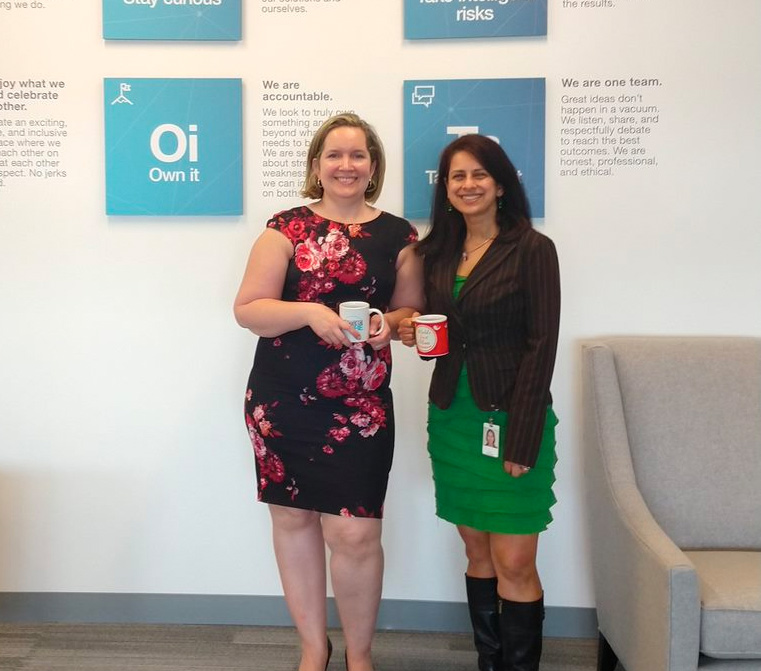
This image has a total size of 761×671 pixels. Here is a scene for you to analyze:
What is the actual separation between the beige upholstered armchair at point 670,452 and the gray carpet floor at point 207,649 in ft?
1.54

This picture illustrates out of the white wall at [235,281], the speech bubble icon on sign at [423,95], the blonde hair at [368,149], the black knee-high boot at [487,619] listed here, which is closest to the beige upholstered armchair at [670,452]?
the white wall at [235,281]

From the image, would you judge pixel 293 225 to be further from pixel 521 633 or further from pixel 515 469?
pixel 521 633

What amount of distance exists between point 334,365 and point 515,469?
21.7 inches

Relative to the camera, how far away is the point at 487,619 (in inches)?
88.5

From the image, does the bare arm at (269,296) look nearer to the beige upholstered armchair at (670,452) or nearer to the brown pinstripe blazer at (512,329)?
the brown pinstripe blazer at (512,329)

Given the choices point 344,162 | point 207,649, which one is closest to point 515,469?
point 344,162

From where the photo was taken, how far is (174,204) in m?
2.66

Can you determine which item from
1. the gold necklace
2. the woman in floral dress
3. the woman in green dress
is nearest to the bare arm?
the woman in floral dress

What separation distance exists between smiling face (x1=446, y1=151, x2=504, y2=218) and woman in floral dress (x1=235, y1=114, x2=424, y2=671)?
195mm

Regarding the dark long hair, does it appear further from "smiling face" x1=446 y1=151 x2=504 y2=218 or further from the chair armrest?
the chair armrest

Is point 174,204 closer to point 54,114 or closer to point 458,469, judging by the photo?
point 54,114

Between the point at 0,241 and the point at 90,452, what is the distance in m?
0.81

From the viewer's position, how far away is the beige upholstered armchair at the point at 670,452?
2283 millimetres

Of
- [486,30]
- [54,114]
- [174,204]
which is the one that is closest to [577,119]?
[486,30]
